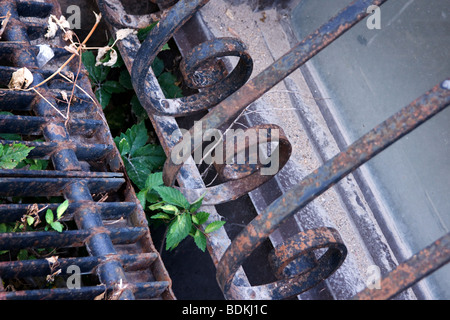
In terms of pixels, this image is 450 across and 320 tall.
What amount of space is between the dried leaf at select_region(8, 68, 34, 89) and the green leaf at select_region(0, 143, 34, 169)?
0.84ft

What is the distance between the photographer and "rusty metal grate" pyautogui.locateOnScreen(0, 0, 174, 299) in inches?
58.7

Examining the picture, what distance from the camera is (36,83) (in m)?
1.81

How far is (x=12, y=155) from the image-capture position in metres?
1.63

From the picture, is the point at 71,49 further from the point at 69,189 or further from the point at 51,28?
the point at 69,189

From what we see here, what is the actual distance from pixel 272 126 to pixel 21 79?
0.87 meters

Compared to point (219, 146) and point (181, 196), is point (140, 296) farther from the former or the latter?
point (219, 146)

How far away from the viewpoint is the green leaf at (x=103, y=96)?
89.6 inches

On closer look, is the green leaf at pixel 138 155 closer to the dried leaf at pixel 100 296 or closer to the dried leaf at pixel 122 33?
the dried leaf at pixel 122 33

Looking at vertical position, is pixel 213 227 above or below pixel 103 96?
below

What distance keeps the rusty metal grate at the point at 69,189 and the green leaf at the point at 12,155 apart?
4 centimetres

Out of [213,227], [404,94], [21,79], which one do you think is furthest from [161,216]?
[404,94]

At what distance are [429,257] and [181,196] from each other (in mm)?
921

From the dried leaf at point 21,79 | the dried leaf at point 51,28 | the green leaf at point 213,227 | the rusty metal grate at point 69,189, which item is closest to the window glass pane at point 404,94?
the green leaf at point 213,227

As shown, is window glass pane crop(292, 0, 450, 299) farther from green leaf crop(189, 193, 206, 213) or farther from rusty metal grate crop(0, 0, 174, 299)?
rusty metal grate crop(0, 0, 174, 299)
